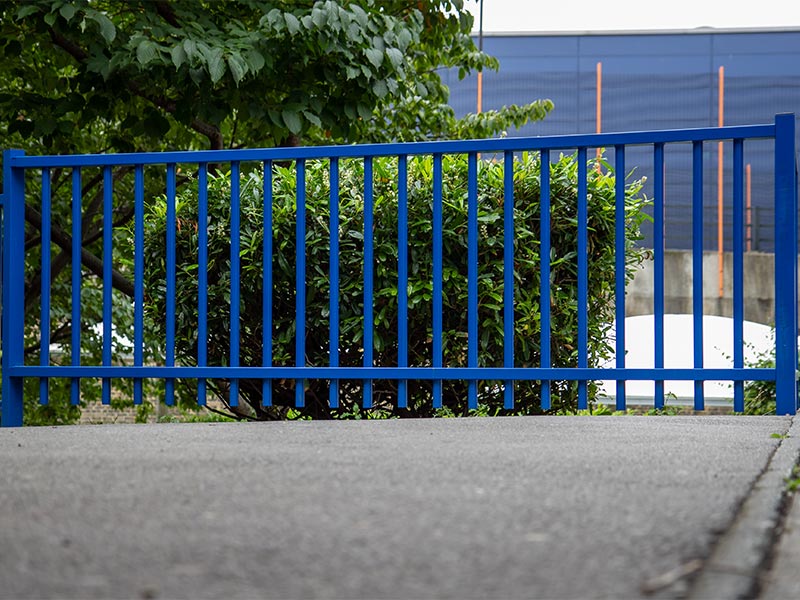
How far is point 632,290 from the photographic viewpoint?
15.8 metres

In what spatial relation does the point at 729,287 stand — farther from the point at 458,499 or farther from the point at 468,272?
the point at 458,499

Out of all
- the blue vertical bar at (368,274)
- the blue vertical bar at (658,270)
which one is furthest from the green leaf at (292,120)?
the blue vertical bar at (658,270)

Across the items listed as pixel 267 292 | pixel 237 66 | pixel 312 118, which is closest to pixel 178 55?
pixel 237 66

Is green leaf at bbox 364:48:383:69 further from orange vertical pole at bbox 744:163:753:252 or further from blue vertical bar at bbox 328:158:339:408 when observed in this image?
orange vertical pole at bbox 744:163:753:252

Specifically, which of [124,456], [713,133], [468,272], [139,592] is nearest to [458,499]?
[139,592]

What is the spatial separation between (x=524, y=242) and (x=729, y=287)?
43.1ft

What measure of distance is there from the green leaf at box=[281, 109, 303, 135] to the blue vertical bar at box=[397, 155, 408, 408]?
2.47 metres

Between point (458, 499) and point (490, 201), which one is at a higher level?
point (490, 201)

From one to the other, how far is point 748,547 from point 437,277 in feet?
8.59

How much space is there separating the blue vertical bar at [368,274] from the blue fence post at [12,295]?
5.50 feet

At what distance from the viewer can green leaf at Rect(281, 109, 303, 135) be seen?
6.95 meters

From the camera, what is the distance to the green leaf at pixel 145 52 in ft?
21.1

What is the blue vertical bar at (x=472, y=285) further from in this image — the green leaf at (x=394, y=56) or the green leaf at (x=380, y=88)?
the green leaf at (x=380, y=88)

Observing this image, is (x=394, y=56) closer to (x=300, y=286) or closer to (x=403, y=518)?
(x=300, y=286)
